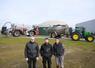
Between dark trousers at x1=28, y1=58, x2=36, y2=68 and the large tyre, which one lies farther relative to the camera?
the large tyre

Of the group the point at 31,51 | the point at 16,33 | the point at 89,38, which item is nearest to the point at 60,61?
the point at 31,51

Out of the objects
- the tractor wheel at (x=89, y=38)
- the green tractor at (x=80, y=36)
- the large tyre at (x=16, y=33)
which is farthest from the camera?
the large tyre at (x=16, y=33)

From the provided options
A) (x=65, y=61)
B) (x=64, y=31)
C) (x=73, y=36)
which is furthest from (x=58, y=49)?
(x=64, y=31)

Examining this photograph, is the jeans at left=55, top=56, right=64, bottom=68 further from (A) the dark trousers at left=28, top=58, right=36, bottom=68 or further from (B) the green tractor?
(B) the green tractor

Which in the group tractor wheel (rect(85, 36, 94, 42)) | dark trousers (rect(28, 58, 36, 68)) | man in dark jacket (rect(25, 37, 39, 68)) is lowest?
tractor wheel (rect(85, 36, 94, 42))

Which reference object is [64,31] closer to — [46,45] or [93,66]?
[93,66]

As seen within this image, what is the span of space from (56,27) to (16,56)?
52.5 feet

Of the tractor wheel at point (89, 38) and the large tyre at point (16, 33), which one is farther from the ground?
the large tyre at point (16, 33)

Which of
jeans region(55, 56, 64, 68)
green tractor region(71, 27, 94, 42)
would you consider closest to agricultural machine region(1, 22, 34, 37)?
green tractor region(71, 27, 94, 42)

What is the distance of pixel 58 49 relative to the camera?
1200cm

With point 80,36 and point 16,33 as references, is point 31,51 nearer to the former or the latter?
point 80,36

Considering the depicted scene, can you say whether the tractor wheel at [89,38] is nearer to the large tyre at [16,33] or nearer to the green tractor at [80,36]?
the green tractor at [80,36]

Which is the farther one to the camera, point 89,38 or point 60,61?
point 89,38

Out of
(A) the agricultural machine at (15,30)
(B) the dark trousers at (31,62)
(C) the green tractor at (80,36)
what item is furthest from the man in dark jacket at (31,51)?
(A) the agricultural machine at (15,30)
